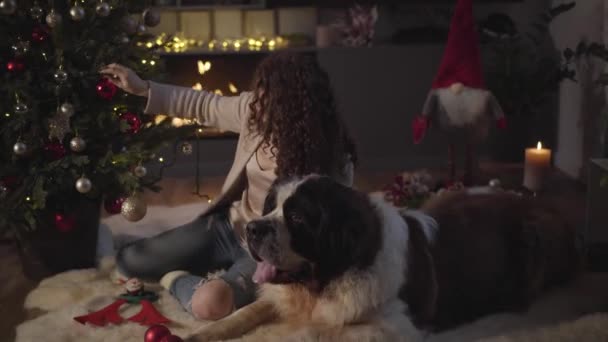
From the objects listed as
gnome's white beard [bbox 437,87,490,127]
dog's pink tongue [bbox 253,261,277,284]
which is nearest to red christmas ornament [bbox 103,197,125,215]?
dog's pink tongue [bbox 253,261,277,284]

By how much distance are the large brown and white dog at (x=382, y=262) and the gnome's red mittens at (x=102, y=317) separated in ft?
1.27

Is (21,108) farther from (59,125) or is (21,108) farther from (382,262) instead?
(382,262)

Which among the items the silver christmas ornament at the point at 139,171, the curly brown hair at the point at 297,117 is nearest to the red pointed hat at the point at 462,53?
the curly brown hair at the point at 297,117

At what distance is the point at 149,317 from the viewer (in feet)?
7.09

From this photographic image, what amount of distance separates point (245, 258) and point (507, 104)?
2.45m

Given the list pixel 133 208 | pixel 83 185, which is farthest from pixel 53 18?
pixel 133 208

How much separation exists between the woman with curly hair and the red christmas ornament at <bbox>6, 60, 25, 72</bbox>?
0.93 feet

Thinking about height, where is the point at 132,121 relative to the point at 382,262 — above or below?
above

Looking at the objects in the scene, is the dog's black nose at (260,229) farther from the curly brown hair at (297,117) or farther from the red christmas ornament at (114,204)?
the red christmas ornament at (114,204)

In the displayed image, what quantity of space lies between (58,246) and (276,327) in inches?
41.3

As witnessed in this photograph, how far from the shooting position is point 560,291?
2.27 meters

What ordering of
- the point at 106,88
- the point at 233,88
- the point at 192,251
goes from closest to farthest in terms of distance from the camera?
1. the point at 106,88
2. the point at 192,251
3. the point at 233,88

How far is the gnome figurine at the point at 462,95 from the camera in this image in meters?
3.65

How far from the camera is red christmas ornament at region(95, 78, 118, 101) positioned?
2307 mm
